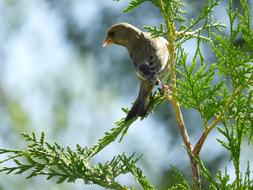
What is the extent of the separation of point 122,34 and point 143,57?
598 millimetres

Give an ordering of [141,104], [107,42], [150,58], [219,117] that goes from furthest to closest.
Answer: [107,42]
[150,58]
[141,104]
[219,117]

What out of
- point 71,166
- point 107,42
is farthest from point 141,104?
point 107,42

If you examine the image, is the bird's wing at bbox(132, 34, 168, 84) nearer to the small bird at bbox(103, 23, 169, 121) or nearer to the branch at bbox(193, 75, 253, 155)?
the small bird at bbox(103, 23, 169, 121)

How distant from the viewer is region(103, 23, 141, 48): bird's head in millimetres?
3752

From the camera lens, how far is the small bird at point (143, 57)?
247 centimetres

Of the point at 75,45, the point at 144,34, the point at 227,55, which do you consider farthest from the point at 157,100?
the point at 75,45

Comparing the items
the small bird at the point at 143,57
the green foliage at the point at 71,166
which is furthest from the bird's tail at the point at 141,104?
the green foliage at the point at 71,166

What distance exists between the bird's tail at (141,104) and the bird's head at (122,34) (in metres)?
1.03

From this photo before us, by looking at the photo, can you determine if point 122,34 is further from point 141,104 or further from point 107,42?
point 141,104

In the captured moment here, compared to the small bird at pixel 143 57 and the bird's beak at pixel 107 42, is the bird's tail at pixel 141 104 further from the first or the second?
the bird's beak at pixel 107 42

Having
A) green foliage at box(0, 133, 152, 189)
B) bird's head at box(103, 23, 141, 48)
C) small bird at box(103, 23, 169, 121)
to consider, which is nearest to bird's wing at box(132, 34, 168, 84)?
small bird at box(103, 23, 169, 121)

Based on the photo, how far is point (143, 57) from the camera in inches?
127

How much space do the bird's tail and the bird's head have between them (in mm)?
1029

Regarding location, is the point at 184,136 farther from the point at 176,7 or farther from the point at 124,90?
the point at 124,90
